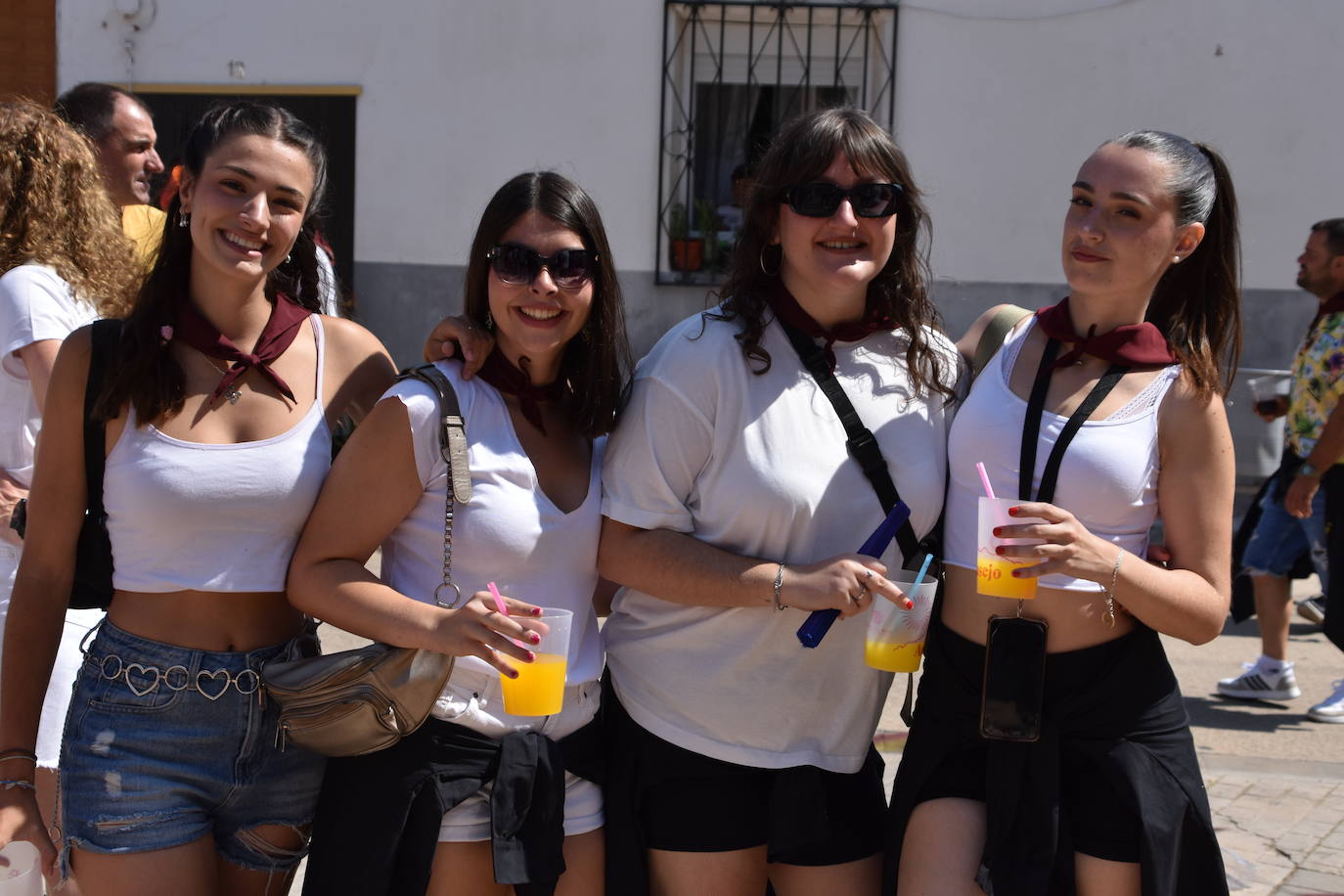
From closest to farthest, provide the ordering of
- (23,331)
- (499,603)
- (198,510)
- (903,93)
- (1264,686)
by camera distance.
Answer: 1. (499,603)
2. (198,510)
3. (23,331)
4. (1264,686)
5. (903,93)

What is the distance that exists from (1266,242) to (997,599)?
26.9ft

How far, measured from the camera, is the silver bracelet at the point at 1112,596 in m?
2.37

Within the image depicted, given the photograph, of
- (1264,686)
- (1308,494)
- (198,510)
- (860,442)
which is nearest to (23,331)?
(198,510)

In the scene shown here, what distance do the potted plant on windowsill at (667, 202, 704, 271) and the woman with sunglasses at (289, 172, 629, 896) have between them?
7407 mm

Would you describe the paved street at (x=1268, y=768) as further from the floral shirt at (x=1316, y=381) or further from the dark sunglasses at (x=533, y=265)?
the dark sunglasses at (x=533, y=265)

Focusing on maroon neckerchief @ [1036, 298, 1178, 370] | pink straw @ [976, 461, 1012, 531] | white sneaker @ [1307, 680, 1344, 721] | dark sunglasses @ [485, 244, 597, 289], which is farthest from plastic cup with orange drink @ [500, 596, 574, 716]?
white sneaker @ [1307, 680, 1344, 721]

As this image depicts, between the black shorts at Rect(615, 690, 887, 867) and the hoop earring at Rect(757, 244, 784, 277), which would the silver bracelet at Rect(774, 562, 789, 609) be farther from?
the hoop earring at Rect(757, 244, 784, 277)

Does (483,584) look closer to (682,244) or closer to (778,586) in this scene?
(778,586)

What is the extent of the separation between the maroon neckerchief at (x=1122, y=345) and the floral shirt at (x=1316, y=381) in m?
3.41

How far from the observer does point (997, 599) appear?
2.55 metres

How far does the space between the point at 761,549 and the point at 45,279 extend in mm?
1797

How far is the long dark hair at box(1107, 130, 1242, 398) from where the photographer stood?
8.48 ft

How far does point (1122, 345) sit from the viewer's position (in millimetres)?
2564

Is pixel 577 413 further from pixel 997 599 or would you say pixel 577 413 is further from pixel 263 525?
pixel 997 599
